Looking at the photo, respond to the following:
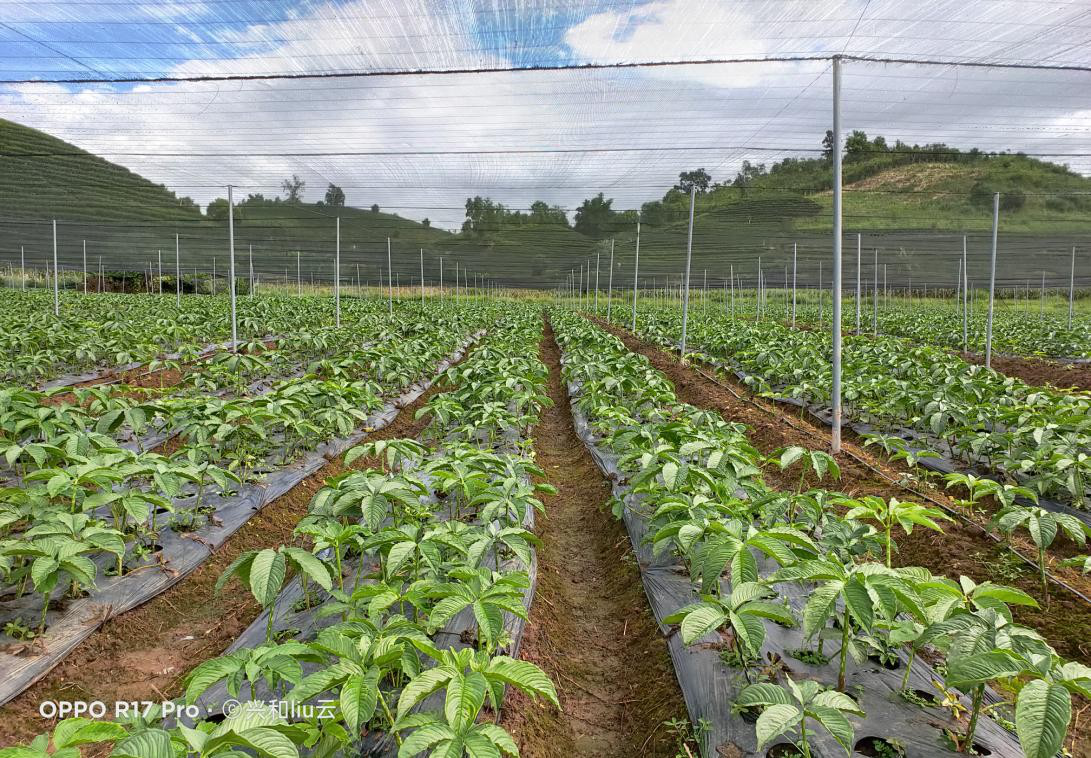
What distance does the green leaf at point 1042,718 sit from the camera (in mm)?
1353

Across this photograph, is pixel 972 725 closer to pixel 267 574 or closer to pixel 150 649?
pixel 267 574

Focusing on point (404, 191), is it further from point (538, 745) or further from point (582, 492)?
point (538, 745)

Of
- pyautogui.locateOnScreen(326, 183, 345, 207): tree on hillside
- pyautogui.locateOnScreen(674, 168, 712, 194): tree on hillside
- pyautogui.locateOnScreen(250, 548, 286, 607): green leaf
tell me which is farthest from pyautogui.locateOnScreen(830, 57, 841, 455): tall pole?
pyautogui.locateOnScreen(326, 183, 345, 207): tree on hillside

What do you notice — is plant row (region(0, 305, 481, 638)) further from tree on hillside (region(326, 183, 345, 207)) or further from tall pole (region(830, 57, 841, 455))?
tree on hillside (region(326, 183, 345, 207))

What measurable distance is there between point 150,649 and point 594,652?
6.70ft

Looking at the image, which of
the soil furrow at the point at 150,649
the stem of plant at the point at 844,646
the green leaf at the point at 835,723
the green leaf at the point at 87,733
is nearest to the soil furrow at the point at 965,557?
the stem of plant at the point at 844,646

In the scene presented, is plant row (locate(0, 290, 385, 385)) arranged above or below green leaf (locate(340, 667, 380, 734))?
above

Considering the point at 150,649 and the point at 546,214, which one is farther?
the point at 546,214

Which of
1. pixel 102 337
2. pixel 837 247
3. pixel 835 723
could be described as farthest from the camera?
pixel 102 337

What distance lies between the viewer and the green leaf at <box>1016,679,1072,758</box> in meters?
1.35

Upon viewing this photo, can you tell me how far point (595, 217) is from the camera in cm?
1875

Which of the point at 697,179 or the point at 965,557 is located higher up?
the point at 697,179

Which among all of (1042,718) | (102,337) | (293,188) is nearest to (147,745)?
(1042,718)

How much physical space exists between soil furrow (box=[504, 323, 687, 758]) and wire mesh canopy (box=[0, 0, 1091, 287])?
418 centimetres
